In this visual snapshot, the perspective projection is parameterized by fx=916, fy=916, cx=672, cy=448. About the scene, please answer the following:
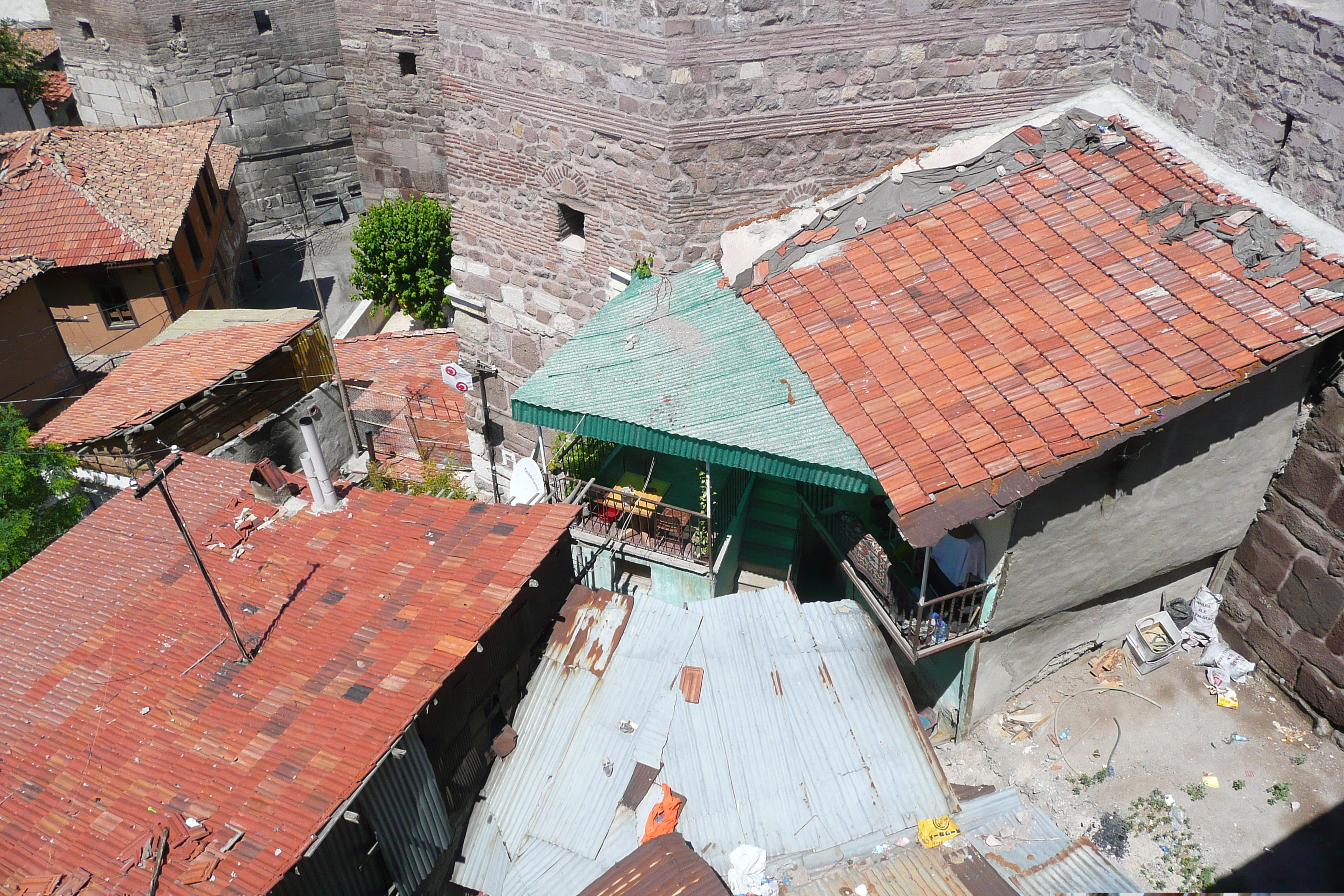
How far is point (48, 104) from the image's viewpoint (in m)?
28.5

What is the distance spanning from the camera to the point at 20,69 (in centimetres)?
2823

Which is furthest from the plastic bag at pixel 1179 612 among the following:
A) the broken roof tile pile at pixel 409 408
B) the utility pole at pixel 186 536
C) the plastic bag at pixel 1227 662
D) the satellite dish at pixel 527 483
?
the broken roof tile pile at pixel 409 408

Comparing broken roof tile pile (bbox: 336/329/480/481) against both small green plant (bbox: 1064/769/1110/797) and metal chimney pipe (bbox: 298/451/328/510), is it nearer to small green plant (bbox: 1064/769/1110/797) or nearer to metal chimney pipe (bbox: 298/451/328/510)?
metal chimney pipe (bbox: 298/451/328/510)

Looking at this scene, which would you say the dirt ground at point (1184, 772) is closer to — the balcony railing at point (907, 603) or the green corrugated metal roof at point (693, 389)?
the balcony railing at point (907, 603)

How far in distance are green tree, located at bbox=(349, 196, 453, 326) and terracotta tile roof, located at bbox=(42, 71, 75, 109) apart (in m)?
15.2

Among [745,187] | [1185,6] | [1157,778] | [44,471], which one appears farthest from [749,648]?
[44,471]

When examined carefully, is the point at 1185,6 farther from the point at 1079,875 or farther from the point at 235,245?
the point at 235,245

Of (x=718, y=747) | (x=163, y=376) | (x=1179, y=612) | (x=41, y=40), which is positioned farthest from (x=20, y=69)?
(x=1179, y=612)

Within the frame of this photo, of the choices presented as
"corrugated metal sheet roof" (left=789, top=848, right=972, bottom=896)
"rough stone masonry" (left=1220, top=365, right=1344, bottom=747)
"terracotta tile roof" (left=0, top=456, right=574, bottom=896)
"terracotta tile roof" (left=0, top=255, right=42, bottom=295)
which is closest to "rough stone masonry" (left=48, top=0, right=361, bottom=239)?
"terracotta tile roof" (left=0, top=255, right=42, bottom=295)

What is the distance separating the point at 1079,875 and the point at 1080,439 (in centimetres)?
355

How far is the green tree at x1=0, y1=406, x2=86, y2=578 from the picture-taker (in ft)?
42.6

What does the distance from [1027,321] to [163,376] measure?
13886 mm

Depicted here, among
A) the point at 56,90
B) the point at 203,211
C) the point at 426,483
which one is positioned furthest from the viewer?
the point at 56,90

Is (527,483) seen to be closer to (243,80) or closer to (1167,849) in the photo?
(1167,849)
